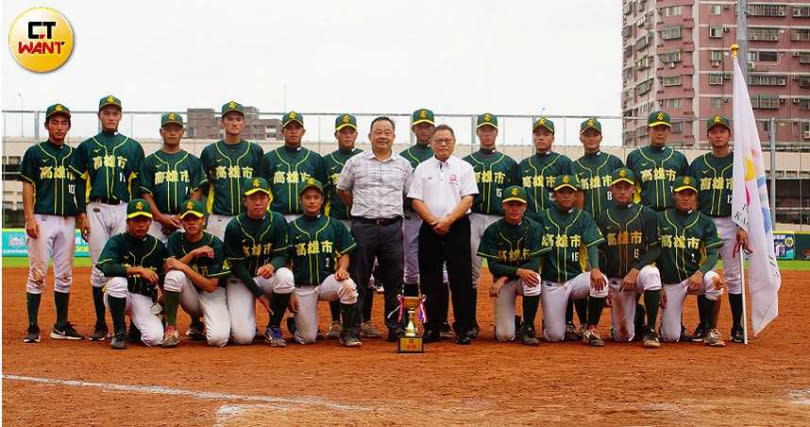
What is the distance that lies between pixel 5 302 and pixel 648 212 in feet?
30.7

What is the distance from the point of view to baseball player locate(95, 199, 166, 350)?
26.8 ft

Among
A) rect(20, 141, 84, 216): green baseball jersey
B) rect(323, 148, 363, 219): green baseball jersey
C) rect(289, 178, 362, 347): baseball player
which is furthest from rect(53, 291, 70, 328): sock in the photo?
rect(323, 148, 363, 219): green baseball jersey

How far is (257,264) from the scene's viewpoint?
8.66 metres

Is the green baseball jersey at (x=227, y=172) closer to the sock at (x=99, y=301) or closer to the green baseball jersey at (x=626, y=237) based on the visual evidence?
the sock at (x=99, y=301)

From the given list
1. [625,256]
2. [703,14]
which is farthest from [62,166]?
[703,14]

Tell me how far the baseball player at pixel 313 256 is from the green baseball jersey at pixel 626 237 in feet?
7.81

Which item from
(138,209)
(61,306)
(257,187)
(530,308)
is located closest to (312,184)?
(257,187)

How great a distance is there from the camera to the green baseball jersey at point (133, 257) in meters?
8.20

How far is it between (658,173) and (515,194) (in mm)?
1556

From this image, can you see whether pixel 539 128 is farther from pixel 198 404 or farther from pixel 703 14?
pixel 703 14

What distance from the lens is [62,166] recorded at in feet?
28.8

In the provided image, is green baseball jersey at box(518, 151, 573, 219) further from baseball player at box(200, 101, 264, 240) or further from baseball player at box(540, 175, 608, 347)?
baseball player at box(200, 101, 264, 240)

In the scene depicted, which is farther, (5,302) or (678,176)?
(5,302)

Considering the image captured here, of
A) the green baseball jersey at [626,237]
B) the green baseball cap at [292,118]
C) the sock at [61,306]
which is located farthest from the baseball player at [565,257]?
the sock at [61,306]
